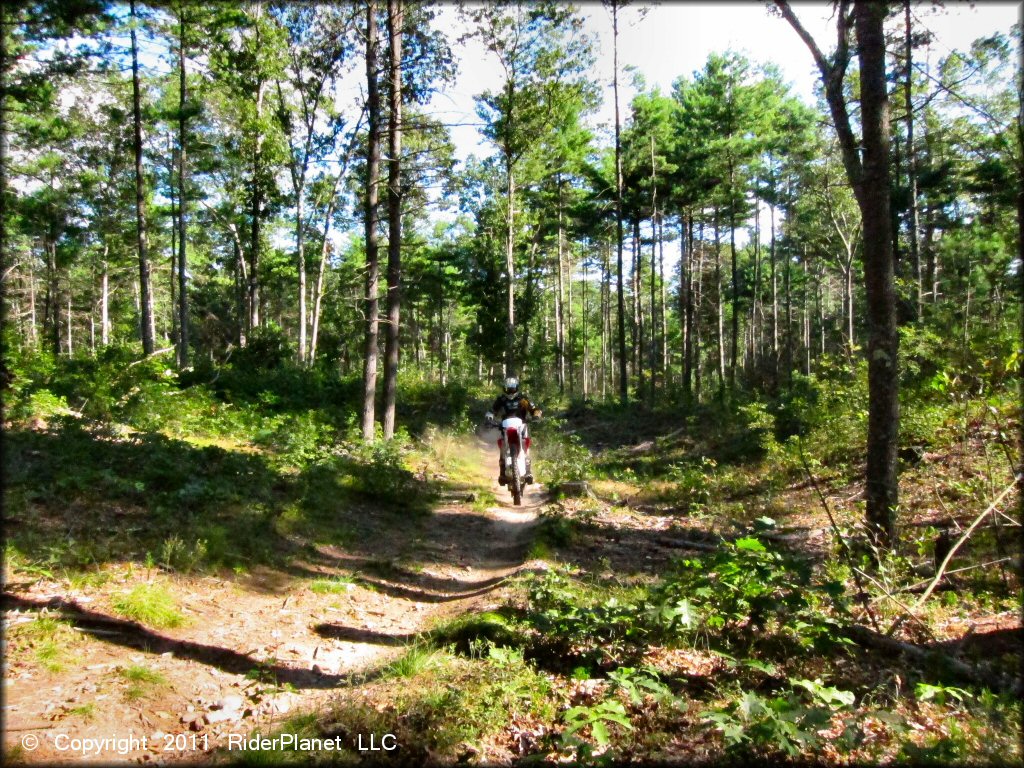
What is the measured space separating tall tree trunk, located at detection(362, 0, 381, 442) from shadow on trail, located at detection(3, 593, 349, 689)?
319 inches

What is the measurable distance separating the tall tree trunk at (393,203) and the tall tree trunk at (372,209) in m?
0.36

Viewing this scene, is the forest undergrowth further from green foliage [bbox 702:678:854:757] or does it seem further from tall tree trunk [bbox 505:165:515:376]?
tall tree trunk [bbox 505:165:515:376]

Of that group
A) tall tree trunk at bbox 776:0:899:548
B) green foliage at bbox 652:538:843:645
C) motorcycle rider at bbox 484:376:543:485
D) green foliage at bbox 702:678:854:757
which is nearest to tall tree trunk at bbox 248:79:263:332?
motorcycle rider at bbox 484:376:543:485

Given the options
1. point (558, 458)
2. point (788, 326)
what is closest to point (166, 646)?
point (558, 458)

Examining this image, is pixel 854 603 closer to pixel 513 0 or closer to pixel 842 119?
pixel 842 119

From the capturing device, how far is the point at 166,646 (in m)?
4.66

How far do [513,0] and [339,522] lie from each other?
2074cm

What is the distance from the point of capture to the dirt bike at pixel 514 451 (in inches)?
392

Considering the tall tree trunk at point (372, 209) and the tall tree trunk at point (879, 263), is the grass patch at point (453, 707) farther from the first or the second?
the tall tree trunk at point (372, 209)

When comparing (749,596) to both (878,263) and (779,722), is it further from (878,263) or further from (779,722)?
(878,263)

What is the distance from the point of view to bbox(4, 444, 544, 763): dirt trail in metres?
3.56

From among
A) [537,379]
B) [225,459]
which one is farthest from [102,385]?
[537,379]

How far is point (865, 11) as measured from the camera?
6.04 metres

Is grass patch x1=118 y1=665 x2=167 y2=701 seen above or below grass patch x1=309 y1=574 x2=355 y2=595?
above
